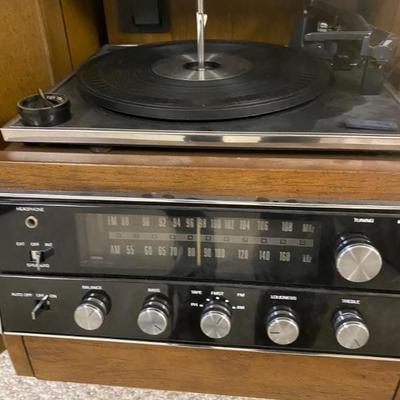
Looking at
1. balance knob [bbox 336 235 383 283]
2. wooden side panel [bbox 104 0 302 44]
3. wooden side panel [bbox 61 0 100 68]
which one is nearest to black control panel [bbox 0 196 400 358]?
balance knob [bbox 336 235 383 283]

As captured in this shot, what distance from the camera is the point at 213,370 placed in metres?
0.72

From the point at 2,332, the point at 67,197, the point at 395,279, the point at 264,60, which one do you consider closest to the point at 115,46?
the point at 264,60

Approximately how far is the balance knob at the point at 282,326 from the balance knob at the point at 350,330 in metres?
0.05

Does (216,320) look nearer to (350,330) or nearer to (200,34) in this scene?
(350,330)

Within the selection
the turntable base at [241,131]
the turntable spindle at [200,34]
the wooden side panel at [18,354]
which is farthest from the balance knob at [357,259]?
the wooden side panel at [18,354]

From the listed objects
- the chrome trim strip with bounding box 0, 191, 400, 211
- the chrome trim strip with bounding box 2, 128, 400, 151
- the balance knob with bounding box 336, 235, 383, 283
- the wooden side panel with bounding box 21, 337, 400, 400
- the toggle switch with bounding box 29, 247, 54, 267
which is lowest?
the wooden side panel with bounding box 21, 337, 400, 400

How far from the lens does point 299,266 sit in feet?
2.02

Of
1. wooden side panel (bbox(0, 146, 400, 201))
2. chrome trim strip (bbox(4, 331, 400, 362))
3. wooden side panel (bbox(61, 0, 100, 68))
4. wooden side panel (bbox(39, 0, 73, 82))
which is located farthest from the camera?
wooden side panel (bbox(61, 0, 100, 68))

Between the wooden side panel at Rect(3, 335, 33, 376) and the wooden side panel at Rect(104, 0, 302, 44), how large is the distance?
634 mm

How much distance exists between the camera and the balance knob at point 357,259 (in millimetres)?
571

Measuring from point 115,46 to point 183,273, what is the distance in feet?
1.83

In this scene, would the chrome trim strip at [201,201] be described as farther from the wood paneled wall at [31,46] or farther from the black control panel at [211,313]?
the wood paneled wall at [31,46]

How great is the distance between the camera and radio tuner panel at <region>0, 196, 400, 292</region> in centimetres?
58

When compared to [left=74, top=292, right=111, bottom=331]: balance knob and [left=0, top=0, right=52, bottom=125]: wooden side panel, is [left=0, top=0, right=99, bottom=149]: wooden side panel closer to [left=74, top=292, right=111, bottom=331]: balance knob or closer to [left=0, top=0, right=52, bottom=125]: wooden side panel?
[left=0, top=0, right=52, bottom=125]: wooden side panel
